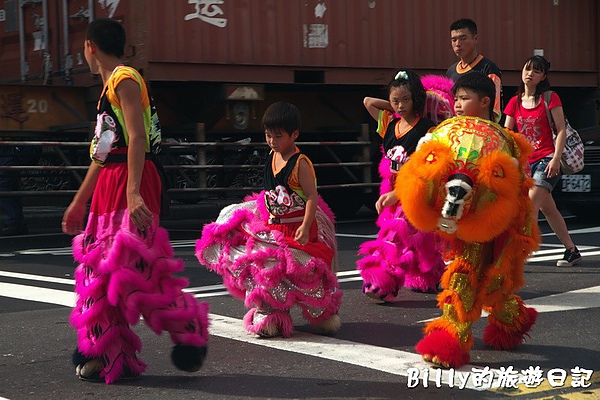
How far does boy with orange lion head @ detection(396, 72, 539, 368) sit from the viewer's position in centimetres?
510

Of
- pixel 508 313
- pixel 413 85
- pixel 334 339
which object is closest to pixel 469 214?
pixel 508 313

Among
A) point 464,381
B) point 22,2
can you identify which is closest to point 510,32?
point 22,2

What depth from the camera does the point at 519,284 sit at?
5539 millimetres

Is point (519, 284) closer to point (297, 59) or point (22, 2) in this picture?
point (297, 59)

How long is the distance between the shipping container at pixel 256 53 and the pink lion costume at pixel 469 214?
302 inches


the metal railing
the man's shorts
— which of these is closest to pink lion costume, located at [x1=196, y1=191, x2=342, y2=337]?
the man's shorts

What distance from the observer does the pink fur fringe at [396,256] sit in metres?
7.34

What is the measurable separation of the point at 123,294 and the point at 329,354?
127 cm

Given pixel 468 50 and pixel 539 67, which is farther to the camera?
pixel 539 67

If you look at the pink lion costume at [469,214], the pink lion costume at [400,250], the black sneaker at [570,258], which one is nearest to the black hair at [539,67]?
the pink lion costume at [400,250]

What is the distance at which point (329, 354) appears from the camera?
18.7 ft

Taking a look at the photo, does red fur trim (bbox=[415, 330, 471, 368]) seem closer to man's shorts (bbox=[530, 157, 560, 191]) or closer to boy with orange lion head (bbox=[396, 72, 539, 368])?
boy with orange lion head (bbox=[396, 72, 539, 368])

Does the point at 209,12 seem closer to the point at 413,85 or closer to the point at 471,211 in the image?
the point at 413,85

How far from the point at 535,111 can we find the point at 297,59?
5.73 meters
